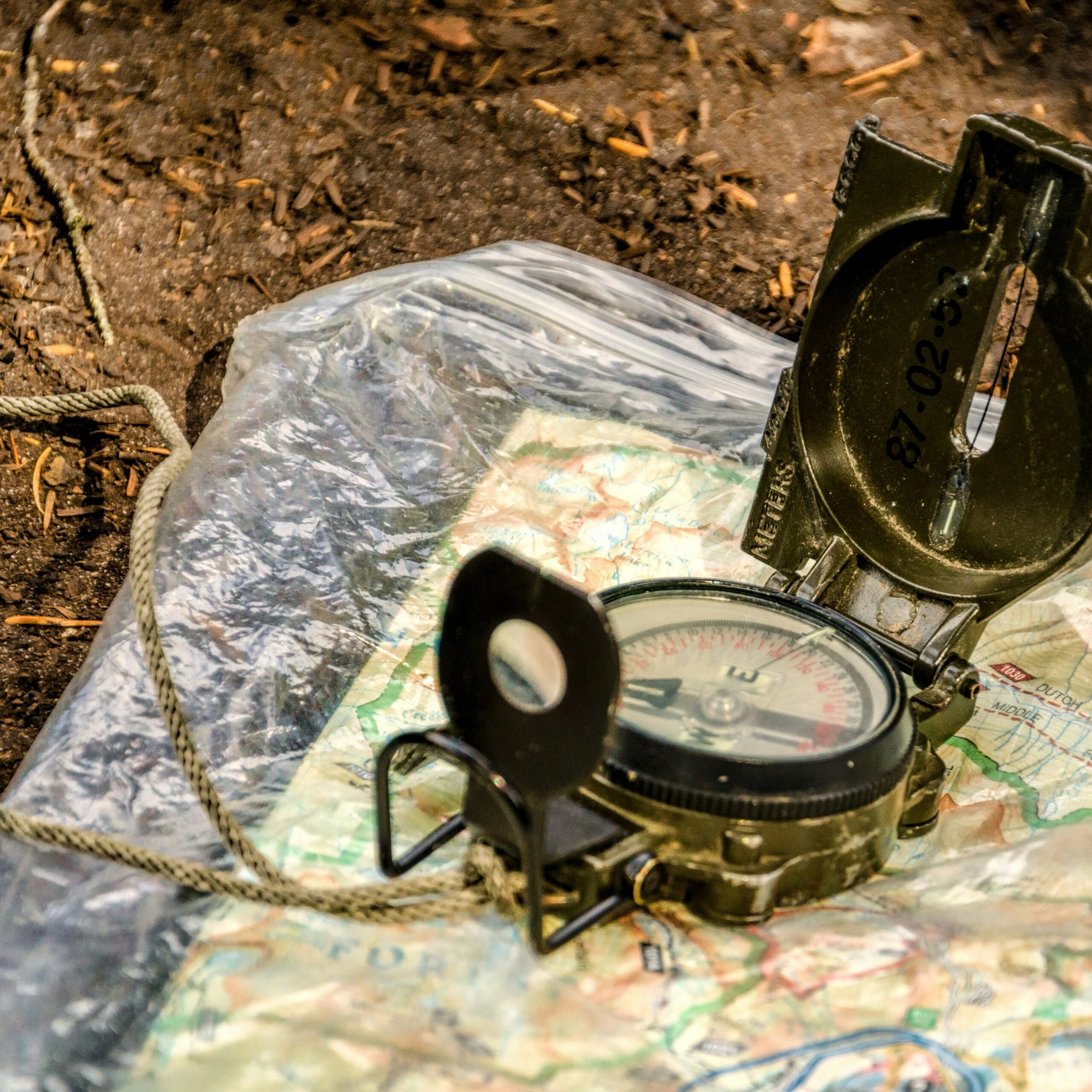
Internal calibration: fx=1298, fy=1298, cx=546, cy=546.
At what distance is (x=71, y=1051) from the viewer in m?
0.87

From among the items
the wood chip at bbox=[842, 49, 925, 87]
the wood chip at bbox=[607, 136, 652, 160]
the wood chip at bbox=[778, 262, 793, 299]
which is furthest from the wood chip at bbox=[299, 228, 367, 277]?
the wood chip at bbox=[842, 49, 925, 87]

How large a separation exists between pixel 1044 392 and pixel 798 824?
1.27 ft

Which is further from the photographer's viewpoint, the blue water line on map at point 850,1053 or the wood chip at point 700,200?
the wood chip at point 700,200

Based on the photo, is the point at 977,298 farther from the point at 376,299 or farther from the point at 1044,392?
the point at 376,299

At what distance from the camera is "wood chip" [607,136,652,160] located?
219 centimetres

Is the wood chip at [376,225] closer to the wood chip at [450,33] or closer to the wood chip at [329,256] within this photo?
the wood chip at [329,256]

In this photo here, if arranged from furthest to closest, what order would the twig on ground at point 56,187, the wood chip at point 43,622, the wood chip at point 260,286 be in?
the wood chip at point 260,286 < the twig on ground at point 56,187 < the wood chip at point 43,622

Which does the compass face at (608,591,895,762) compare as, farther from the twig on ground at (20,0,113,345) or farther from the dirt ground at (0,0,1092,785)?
the twig on ground at (20,0,113,345)

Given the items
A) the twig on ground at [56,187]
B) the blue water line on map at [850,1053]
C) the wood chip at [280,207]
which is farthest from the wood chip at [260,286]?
the blue water line on map at [850,1053]

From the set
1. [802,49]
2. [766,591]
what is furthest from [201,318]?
[766,591]

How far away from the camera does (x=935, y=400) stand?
3.51 ft

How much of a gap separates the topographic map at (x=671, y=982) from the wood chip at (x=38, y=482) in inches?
33.6

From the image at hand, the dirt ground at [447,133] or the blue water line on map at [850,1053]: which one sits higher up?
the dirt ground at [447,133]

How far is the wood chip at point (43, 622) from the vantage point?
5.40ft
